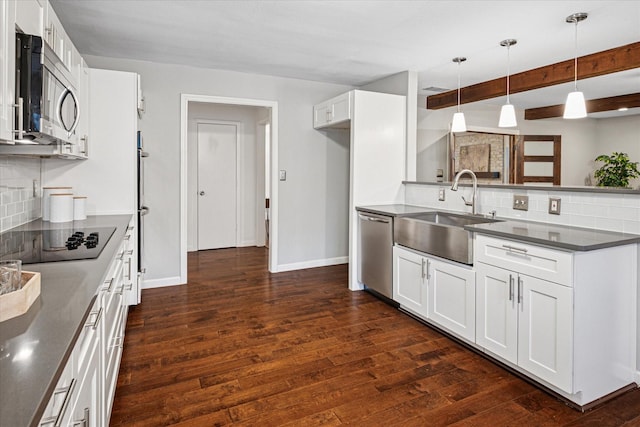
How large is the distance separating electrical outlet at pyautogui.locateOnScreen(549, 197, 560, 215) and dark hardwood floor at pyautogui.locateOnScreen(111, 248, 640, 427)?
112 centimetres

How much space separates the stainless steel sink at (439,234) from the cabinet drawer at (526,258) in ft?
0.38

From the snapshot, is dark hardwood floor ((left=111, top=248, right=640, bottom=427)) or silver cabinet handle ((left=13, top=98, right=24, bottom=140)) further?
dark hardwood floor ((left=111, top=248, right=640, bottom=427))

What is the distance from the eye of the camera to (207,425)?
1.89 meters

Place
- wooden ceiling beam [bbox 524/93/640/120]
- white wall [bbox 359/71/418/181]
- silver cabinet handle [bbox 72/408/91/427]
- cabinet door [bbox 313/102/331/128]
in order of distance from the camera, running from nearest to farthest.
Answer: silver cabinet handle [bbox 72/408/91/427] < white wall [bbox 359/71/418/181] < cabinet door [bbox 313/102/331/128] < wooden ceiling beam [bbox 524/93/640/120]

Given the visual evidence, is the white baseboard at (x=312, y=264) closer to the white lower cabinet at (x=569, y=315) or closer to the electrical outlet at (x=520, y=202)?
the electrical outlet at (x=520, y=202)

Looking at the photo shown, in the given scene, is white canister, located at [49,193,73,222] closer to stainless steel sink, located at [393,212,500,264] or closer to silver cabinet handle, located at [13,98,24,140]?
silver cabinet handle, located at [13,98,24,140]

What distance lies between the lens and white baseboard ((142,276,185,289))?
4.11 meters

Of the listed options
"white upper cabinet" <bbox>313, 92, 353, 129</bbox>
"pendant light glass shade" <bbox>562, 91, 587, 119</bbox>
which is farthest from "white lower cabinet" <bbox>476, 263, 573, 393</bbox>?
"white upper cabinet" <bbox>313, 92, 353, 129</bbox>

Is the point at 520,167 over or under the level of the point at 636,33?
under

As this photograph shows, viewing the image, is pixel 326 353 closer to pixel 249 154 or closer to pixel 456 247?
pixel 456 247

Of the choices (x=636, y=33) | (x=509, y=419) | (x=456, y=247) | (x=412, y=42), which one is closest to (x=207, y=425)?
(x=509, y=419)

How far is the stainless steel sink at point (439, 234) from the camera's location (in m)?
2.69

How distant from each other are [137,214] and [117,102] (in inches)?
37.2

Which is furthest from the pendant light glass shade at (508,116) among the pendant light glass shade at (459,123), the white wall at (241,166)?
the white wall at (241,166)
